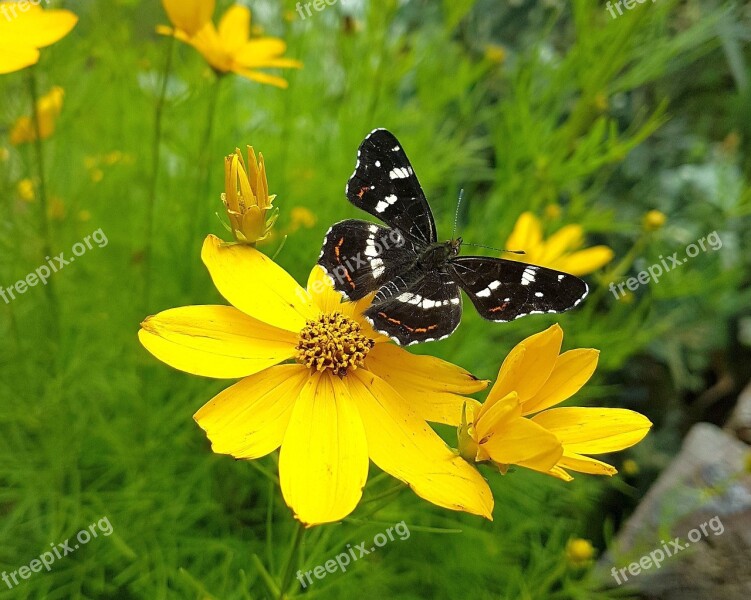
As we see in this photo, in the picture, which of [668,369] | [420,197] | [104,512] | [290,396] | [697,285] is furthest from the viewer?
[668,369]

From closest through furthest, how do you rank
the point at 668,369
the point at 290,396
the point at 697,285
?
the point at 290,396
the point at 697,285
the point at 668,369

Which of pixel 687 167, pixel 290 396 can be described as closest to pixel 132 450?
Result: pixel 290 396

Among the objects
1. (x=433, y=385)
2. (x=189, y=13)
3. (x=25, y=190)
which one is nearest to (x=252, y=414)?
(x=433, y=385)

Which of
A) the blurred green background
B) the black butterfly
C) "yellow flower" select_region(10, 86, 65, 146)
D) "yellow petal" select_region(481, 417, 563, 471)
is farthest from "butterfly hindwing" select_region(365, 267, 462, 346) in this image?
"yellow flower" select_region(10, 86, 65, 146)

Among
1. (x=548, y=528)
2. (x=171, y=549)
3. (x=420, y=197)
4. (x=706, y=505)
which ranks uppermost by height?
(x=420, y=197)

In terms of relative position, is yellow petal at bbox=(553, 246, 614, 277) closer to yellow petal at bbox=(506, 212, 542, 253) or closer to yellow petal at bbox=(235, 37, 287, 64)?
yellow petal at bbox=(506, 212, 542, 253)

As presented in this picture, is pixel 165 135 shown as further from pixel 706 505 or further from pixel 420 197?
pixel 706 505

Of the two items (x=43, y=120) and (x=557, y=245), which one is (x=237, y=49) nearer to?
(x=43, y=120)
